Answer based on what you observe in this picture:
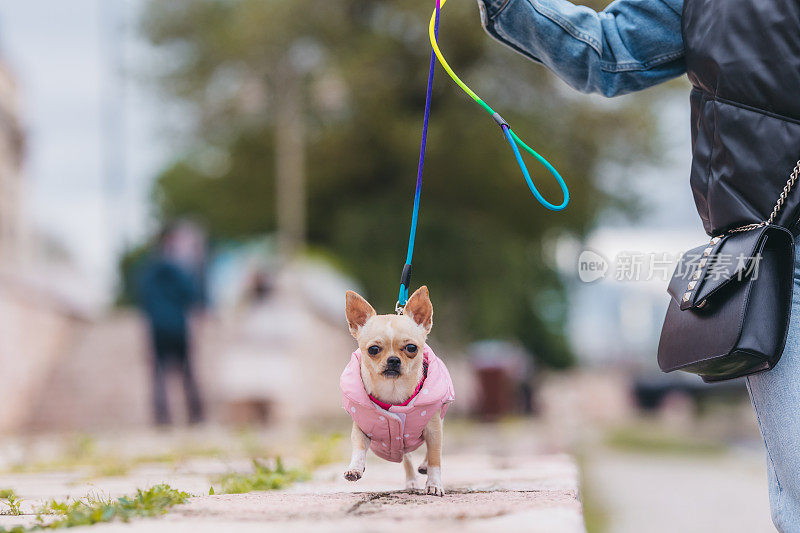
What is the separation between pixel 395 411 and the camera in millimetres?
2561

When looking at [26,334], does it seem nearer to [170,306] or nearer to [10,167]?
[170,306]

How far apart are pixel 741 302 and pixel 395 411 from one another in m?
1.01

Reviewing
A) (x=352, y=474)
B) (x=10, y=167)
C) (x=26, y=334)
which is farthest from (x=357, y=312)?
(x=10, y=167)

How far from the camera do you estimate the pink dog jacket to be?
2561mm

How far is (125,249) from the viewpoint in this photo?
1199 inches

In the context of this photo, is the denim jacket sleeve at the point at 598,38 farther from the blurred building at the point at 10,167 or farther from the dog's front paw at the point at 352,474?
the blurred building at the point at 10,167

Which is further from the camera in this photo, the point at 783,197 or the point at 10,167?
the point at 10,167

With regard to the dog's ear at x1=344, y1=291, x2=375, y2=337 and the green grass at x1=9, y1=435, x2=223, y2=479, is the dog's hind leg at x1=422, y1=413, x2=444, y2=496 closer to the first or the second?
the dog's ear at x1=344, y1=291, x2=375, y2=337

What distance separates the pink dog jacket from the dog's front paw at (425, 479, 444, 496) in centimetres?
13

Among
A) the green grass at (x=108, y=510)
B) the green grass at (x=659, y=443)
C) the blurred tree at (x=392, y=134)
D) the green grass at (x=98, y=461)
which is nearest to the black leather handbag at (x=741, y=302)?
the green grass at (x=108, y=510)

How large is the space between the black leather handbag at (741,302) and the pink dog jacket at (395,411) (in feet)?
2.39

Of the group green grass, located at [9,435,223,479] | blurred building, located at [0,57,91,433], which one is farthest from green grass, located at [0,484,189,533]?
blurred building, located at [0,57,91,433]

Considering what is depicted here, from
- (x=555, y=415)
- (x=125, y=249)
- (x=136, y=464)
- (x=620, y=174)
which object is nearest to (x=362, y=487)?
(x=136, y=464)

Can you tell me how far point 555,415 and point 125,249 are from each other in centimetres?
1929
